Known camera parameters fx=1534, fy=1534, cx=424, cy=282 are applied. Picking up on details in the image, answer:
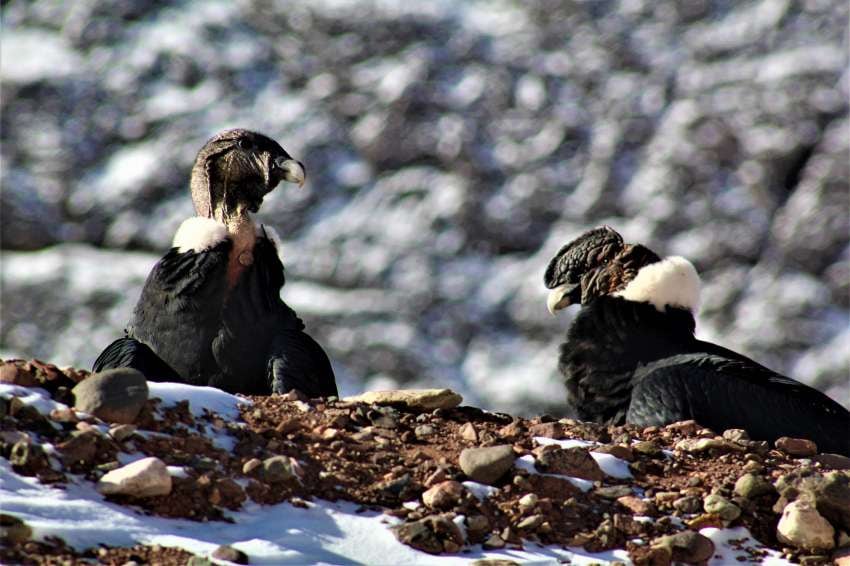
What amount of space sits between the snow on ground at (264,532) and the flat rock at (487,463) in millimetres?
390

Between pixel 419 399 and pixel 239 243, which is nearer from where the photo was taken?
pixel 419 399

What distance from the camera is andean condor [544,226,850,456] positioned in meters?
6.69

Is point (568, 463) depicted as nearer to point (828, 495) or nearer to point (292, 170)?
point (828, 495)

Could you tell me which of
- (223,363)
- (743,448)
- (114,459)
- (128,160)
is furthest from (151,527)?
(128,160)

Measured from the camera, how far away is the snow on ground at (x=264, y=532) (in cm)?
Result: 400

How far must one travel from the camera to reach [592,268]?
7.94 metres

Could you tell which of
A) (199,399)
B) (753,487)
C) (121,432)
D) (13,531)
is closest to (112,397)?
(121,432)

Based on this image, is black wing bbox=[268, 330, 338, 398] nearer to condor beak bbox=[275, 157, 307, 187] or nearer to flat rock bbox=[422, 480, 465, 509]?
condor beak bbox=[275, 157, 307, 187]

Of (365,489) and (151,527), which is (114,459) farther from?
(365,489)

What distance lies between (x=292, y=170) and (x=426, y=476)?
3073mm

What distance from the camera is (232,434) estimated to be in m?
4.88

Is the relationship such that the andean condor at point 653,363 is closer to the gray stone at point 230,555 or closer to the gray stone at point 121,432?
the gray stone at point 121,432

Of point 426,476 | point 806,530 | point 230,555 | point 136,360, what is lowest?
point 230,555

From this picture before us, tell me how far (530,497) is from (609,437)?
40.0 inches
